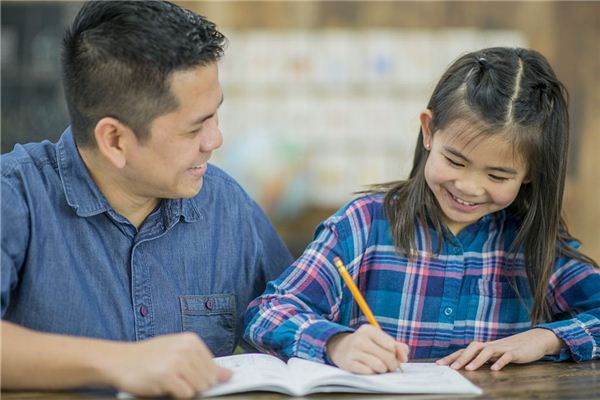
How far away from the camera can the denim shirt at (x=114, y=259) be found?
55.9 inches

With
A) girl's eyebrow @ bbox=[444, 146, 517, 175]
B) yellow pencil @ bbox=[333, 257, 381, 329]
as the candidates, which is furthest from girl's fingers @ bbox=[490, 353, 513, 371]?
girl's eyebrow @ bbox=[444, 146, 517, 175]

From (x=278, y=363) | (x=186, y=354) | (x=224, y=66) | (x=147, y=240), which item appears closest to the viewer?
(x=186, y=354)

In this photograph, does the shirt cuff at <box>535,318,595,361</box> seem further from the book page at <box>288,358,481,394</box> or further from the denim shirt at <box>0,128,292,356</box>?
the denim shirt at <box>0,128,292,356</box>

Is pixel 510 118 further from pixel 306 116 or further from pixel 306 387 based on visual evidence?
pixel 306 116

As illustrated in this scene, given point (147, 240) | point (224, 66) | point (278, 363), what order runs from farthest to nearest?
point (224, 66)
point (147, 240)
point (278, 363)

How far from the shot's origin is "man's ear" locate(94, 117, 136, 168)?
1445 mm

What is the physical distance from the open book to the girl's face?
1.23 ft

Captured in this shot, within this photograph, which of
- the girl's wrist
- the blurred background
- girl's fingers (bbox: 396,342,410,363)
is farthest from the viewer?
the blurred background

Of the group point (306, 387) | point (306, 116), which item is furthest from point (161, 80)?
point (306, 116)

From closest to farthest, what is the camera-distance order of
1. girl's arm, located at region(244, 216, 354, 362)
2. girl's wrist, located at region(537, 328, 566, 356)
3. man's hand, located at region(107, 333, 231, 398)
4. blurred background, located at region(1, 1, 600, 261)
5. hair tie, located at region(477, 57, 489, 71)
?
1. man's hand, located at region(107, 333, 231, 398)
2. girl's arm, located at region(244, 216, 354, 362)
3. girl's wrist, located at region(537, 328, 566, 356)
4. hair tie, located at region(477, 57, 489, 71)
5. blurred background, located at region(1, 1, 600, 261)

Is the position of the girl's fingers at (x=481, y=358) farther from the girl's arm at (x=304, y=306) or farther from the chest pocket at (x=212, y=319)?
the chest pocket at (x=212, y=319)

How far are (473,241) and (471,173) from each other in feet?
0.65

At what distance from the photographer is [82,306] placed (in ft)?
4.74

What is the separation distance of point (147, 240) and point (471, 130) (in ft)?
2.01
